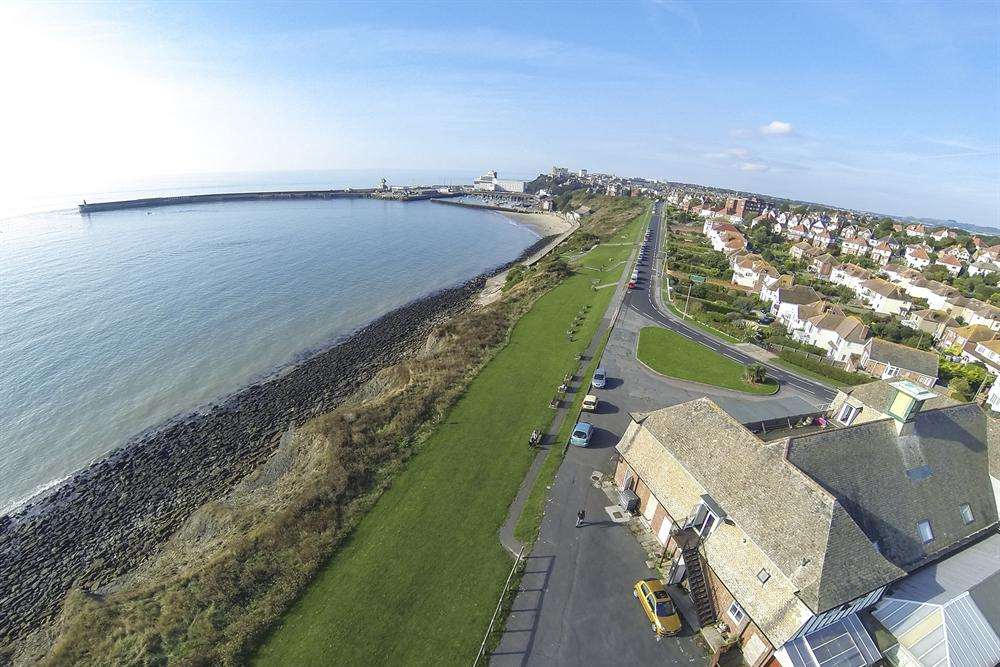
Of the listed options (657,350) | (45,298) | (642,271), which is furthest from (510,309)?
(45,298)

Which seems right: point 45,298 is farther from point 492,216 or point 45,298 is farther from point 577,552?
point 492,216

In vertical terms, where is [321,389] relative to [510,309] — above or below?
below

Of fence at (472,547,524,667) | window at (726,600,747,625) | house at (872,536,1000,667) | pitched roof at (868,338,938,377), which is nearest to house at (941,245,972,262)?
A: pitched roof at (868,338,938,377)

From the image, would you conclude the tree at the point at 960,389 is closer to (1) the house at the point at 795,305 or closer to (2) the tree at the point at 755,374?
(1) the house at the point at 795,305

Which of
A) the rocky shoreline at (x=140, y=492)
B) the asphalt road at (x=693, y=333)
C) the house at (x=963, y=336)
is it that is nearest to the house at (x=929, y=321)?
the house at (x=963, y=336)

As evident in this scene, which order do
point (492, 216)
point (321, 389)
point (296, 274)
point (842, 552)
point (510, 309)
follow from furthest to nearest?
1. point (492, 216)
2. point (296, 274)
3. point (510, 309)
4. point (321, 389)
5. point (842, 552)
